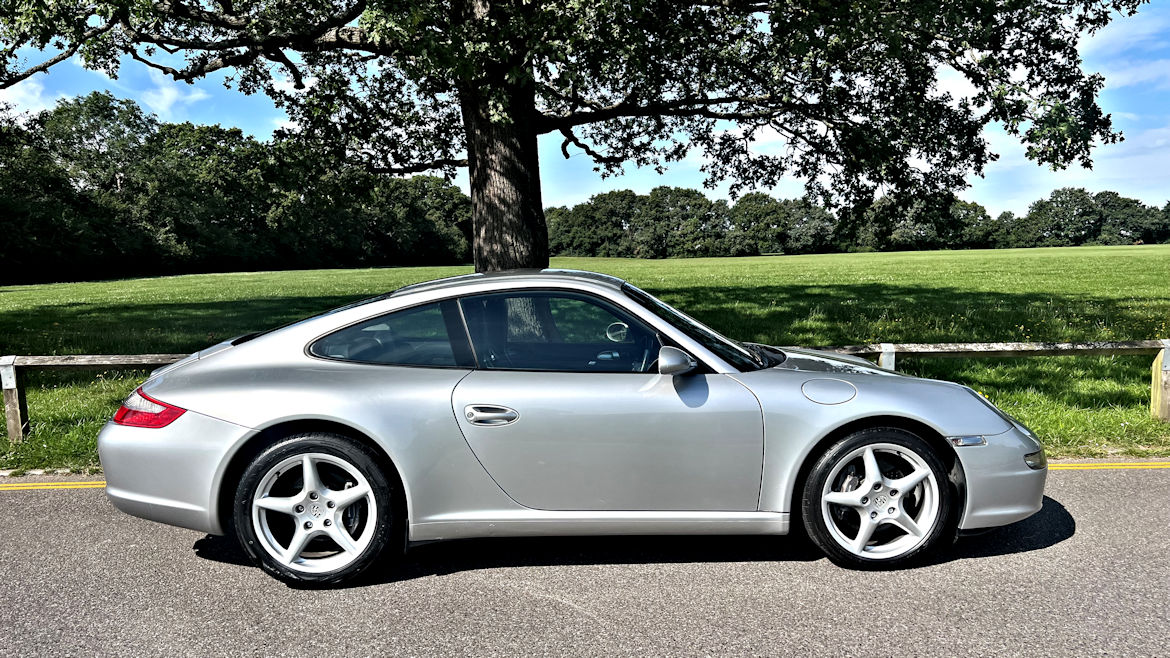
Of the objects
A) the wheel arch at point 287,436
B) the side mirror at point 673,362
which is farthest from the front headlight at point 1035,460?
the wheel arch at point 287,436

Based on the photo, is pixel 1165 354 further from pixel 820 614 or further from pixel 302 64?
pixel 302 64

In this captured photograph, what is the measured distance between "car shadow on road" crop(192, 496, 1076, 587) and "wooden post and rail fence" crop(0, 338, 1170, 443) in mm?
1990

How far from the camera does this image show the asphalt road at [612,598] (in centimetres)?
298

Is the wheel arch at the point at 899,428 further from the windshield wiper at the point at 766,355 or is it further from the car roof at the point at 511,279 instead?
the car roof at the point at 511,279

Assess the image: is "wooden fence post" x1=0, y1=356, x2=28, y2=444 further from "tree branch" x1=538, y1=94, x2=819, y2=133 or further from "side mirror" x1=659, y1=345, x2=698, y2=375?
"tree branch" x1=538, y1=94, x2=819, y2=133

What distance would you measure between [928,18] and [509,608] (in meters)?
8.77

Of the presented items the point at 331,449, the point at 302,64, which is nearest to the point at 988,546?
the point at 331,449

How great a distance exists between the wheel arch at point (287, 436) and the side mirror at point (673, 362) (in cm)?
128

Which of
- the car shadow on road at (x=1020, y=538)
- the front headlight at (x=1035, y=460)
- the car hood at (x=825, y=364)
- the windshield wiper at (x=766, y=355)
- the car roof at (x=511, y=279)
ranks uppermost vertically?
the car roof at (x=511, y=279)

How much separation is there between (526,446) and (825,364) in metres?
1.66

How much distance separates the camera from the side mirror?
3436mm

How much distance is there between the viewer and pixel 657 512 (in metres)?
3.59

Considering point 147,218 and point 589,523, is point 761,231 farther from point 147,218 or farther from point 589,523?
point 589,523

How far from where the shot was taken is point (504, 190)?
10852mm
